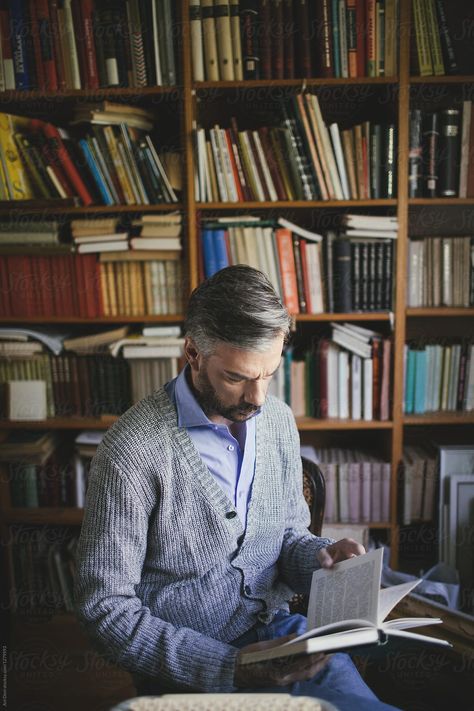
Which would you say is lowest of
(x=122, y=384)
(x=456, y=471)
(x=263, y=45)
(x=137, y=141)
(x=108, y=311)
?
(x=456, y=471)

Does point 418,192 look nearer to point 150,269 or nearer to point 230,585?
point 150,269

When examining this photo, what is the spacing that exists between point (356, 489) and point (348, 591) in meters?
1.26

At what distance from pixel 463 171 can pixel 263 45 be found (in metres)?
0.85

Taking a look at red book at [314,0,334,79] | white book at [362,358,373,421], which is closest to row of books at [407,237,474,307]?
white book at [362,358,373,421]

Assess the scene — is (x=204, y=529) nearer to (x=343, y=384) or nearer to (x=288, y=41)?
(x=343, y=384)

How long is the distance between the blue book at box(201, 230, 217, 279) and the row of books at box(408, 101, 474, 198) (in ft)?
2.48

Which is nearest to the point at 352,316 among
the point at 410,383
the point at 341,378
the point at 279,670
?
the point at 341,378

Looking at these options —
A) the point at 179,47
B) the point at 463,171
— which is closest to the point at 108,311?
the point at 179,47

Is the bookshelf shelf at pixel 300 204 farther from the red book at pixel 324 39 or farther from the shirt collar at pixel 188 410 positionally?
the shirt collar at pixel 188 410

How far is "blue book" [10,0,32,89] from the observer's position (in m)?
1.96

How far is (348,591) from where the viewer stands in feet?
3.26

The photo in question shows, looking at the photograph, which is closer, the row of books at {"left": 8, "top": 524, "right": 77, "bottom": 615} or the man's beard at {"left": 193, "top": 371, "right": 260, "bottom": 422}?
the man's beard at {"left": 193, "top": 371, "right": 260, "bottom": 422}

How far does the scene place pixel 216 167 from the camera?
203cm

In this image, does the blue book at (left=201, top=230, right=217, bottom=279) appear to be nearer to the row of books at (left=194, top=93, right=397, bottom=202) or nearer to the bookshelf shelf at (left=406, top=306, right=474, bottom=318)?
the row of books at (left=194, top=93, right=397, bottom=202)
